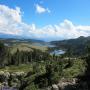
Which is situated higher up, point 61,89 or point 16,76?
point 61,89

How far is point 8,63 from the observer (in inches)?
6954

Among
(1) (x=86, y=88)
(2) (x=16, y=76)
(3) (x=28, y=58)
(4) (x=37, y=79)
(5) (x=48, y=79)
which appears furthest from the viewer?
(3) (x=28, y=58)

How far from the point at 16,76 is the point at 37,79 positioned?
5358 cm

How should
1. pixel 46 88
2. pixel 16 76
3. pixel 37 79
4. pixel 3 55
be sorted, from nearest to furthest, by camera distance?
pixel 46 88 → pixel 37 79 → pixel 16 76 → pixel 3 55

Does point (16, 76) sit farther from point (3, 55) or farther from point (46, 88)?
point (46, 88)

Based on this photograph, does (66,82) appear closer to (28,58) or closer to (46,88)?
(46,88)

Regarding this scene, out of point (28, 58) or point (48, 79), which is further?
point (28, 58)

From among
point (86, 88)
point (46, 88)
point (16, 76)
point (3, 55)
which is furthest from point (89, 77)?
point (3, 55)

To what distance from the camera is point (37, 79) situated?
2739 inches

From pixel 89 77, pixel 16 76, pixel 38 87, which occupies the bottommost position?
pixel 16 76

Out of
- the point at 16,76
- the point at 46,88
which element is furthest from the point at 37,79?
the point at 16,76

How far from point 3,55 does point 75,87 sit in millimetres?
118071

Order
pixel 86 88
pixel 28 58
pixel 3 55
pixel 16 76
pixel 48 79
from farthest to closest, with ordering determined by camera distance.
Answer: pixel 28 58
pixel 3 55
pixel 16 76
pixel 48 79
pixel 86 88

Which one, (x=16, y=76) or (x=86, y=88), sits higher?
(x=86, y=88)
